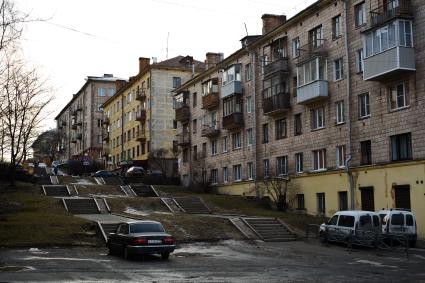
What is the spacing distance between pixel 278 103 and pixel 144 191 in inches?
643

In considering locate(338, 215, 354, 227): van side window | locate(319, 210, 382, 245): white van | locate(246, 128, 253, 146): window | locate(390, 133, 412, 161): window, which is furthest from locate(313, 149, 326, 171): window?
locate(338, 215, 354, 227): van side window

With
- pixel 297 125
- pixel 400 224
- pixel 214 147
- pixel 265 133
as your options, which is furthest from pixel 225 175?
pixel 400 224

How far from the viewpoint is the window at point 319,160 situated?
124 feet

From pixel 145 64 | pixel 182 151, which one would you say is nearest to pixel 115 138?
pixel 145 64

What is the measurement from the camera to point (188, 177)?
2324 inches

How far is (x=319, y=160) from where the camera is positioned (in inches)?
1501

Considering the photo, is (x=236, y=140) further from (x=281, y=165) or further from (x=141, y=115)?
(x=141, y=115)

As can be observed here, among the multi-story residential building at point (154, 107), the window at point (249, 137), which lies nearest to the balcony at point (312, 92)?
the window at point (249, 137)

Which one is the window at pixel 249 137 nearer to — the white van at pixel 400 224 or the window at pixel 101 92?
the white van at pixel 400 224

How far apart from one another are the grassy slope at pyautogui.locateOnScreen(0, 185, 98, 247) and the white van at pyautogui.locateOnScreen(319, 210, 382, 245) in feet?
38.4

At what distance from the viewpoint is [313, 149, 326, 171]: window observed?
3766 centimetres

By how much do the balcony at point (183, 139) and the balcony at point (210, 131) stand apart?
15.6 ft

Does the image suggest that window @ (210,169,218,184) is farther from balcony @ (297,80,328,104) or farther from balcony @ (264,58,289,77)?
balcony @ (297,80,328,104)

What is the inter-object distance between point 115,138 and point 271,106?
5078 centimetres
